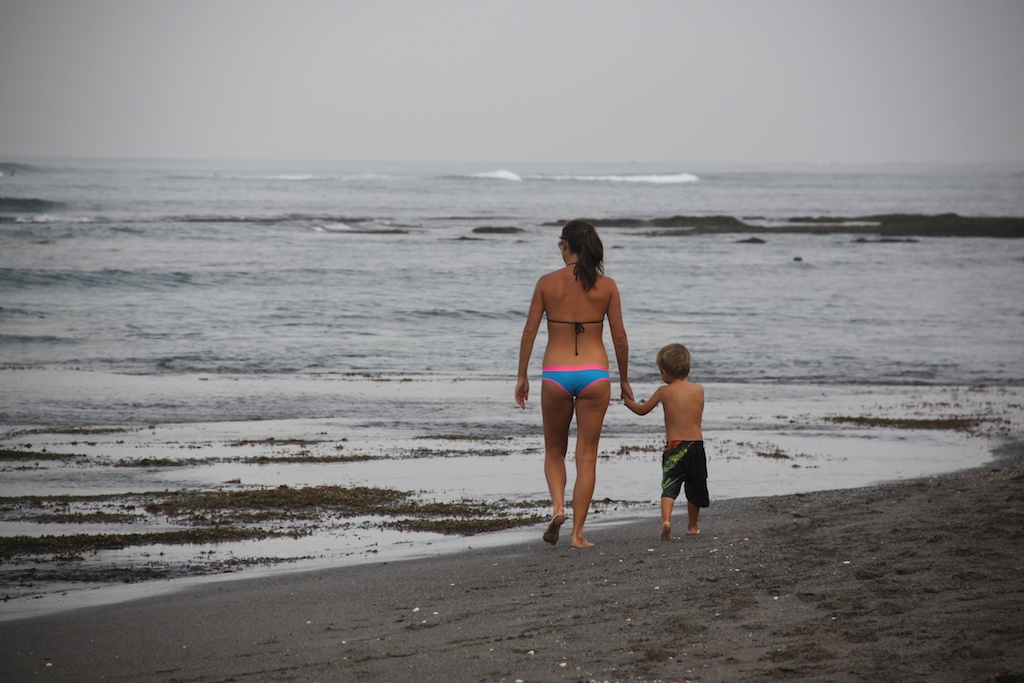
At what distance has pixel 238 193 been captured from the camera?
A: 91625mm

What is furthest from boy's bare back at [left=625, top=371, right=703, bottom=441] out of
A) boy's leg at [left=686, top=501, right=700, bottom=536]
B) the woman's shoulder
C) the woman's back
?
the woman's shoulder

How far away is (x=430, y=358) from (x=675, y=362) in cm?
Answer: 1213

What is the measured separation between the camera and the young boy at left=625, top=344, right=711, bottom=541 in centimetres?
651

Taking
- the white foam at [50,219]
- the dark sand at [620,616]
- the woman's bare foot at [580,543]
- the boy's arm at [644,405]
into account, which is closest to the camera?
the dark sand at [620,616]

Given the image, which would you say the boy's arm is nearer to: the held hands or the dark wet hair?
the held hands

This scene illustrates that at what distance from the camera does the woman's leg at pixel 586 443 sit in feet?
20.6

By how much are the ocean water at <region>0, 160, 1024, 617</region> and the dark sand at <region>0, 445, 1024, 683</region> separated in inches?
37.5

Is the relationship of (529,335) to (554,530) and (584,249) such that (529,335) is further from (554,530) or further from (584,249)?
(554,530)

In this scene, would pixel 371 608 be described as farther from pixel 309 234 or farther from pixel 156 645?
pixel 309 234

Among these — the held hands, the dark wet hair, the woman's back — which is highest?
the dark wet hair

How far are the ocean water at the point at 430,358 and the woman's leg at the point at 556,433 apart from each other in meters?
0.60

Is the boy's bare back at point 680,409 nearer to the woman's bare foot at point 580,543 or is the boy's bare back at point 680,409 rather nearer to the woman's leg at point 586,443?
the woman's leg at point 586,443

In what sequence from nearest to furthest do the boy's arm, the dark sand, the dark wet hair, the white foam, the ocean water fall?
the dark sand, the dark wet hair, the boy's arm, the ocean water, the white foam

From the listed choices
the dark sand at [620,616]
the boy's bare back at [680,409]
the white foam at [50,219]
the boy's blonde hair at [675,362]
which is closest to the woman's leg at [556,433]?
the dark sand at [620,616]
